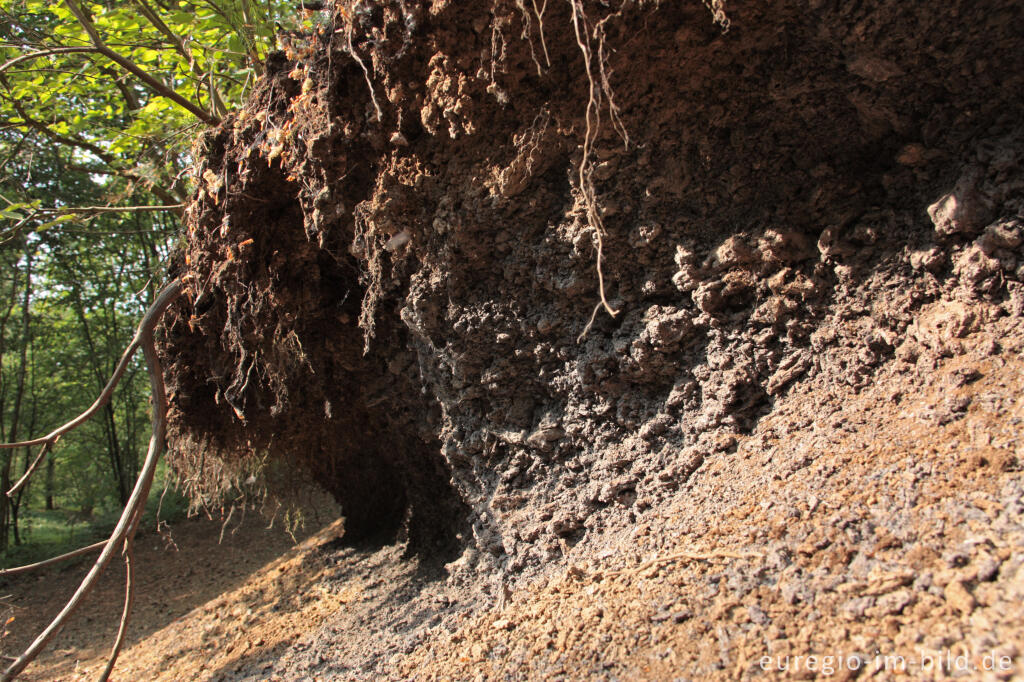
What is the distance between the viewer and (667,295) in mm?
2346

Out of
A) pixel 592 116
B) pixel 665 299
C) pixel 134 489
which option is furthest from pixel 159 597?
pixel 592 116

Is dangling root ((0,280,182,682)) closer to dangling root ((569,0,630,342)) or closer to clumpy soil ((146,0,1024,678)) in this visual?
clumpy soil ((146,0,1024,678))

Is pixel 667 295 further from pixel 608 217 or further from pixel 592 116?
pixel 592 116

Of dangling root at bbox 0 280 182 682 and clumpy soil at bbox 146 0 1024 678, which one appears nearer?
clumpy soil at bbox 146 0 1024 678

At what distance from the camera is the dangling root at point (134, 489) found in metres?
2.74

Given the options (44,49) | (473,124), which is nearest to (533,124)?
(473,124)

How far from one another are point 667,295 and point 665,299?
2 centimetres

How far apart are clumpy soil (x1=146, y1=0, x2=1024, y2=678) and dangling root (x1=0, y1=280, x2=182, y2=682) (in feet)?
1.87

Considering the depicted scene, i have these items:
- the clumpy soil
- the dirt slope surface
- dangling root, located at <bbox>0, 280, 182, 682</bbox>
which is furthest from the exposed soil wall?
the dirt slope surface

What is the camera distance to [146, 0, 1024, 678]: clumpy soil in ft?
5.42

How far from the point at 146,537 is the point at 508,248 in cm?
691

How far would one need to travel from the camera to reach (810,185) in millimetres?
2096

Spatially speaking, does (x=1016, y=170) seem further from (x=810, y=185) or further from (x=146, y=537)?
(x=146, y=537)

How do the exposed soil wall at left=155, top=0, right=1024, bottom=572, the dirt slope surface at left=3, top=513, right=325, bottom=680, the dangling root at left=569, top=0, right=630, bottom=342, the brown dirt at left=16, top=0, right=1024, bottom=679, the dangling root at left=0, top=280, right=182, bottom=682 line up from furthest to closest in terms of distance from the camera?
the dirt slope surface at left=3, top=513, right=325, bottom=680, the dangling root at left=0, top=280, right=182, bottom=682, the dangling root at left=569, top=0, right=630, bottom=342, the exposed soil wall at left=155, top=0, right=1024, bottom=572, the brown dirt at left=16, top=0, right=1024, bottom=679
